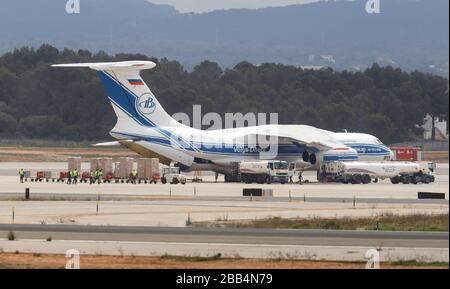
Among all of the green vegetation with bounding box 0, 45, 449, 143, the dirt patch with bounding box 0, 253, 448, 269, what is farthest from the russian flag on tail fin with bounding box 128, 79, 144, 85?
the dirt patch with bounding box 0, 253, 448, 269

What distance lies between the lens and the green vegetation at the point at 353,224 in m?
50.9

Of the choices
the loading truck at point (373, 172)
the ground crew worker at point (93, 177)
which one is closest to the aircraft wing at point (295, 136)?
the loading truck at point (373, 172)

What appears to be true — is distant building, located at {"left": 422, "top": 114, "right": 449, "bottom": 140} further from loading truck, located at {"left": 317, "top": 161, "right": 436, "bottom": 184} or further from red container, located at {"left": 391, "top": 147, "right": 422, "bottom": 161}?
loading truck, located at {"left": 317, "top": 161, "right": 436, "bottom": 184}

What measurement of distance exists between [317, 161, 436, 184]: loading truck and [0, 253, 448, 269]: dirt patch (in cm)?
6827

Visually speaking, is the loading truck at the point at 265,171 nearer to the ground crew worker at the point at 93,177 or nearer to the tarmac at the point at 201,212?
the tarmac at the point at 201,212

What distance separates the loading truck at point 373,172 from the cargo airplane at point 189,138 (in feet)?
5.32

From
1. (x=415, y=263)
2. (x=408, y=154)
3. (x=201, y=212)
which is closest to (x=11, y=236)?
(x=415, y=263)

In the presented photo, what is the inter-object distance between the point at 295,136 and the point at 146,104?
14.9m

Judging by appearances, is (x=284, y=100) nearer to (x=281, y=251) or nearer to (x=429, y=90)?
(x=429, y=90)

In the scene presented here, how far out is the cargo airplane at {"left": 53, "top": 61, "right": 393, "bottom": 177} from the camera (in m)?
102

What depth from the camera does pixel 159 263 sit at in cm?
3525

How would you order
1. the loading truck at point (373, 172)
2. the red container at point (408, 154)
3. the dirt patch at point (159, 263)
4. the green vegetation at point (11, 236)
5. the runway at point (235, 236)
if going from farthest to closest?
the red container at point (408, 154)
the loading truck at point (373, 172)
the runway at point (235, 236)
the green vegetation at point (11, 236)
the dirt patch at point (159, 263)
